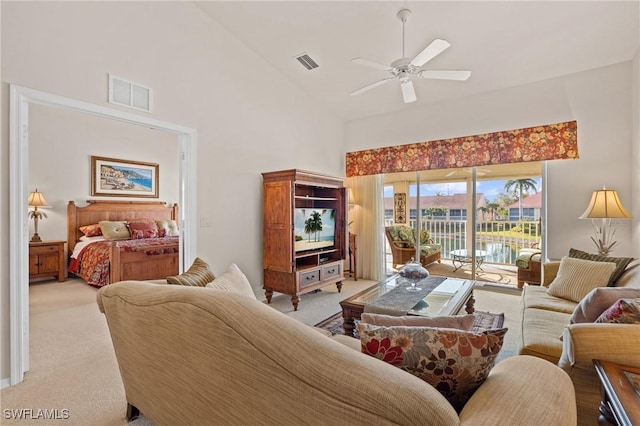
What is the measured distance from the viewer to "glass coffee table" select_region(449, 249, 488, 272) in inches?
179

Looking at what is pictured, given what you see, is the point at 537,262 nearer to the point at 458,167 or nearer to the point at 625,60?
the point at 458,167

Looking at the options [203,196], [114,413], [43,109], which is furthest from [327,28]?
[43,109]

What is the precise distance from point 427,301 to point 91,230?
19.0ft

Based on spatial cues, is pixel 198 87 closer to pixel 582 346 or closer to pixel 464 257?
pixel 582 346

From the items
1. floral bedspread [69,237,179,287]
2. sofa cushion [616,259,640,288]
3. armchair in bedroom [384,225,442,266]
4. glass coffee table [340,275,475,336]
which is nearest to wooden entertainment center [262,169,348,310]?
glass coffee table [340,275,475,336]

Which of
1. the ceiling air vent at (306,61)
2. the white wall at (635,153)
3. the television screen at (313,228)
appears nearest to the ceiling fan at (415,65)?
the ceiling air vent at (306,61)

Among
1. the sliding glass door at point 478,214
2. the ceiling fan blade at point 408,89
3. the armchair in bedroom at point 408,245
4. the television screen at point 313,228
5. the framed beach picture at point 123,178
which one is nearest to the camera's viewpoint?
the ceiling fan blade at point 408,89

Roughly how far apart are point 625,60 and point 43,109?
8282mm

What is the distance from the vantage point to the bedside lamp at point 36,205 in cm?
470

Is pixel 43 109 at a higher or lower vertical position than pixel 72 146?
higher

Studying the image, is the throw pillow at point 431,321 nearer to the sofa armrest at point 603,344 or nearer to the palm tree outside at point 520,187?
the sofa armrest at point 603,344

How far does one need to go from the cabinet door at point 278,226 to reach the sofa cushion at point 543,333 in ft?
7.81

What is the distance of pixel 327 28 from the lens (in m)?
3.16

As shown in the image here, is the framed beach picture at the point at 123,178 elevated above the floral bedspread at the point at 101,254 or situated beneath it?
elevated above
